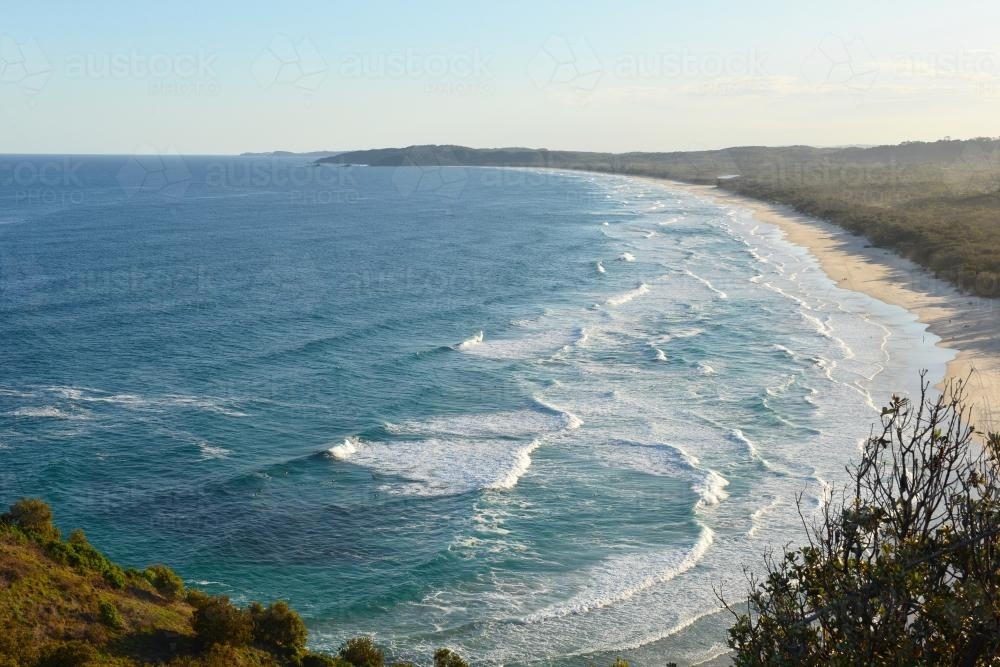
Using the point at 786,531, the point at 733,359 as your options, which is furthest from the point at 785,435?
the point at 733,359

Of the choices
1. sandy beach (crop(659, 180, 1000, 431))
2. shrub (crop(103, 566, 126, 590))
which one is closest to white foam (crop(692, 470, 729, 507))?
sandy beach (crop(659, 180, 1000, 431))

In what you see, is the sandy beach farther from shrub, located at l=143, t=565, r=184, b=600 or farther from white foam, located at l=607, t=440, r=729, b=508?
shrub, located at l=143, t=565, r=184, b=600

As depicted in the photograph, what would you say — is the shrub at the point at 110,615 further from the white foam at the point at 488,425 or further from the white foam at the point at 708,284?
the white foam at the point at 708,284

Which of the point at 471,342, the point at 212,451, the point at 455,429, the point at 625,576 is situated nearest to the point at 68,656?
the point at 625,576

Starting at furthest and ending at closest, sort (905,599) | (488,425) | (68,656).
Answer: (488,425), (68,656), (905,599)

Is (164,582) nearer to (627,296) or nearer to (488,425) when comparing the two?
(488,425)
